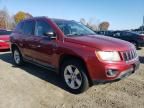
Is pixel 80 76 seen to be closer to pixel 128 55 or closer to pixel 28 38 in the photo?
pixel 128 55

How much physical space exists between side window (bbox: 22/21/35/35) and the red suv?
25 mm

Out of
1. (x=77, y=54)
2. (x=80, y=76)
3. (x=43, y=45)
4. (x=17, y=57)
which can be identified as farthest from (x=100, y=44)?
(x=17, y=57)

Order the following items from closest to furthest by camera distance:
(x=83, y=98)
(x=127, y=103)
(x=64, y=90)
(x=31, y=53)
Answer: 1. (x=127, y=103)
2. (x=83, y=98)
3. (x=64, y=90)
4. (x=31, y=53)

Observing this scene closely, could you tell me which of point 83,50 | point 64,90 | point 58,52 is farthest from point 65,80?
point 83,50

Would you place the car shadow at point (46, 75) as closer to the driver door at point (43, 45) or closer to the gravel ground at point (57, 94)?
the gravel ground at point (57, 94)

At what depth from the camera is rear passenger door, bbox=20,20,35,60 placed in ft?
21.3

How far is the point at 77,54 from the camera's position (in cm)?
469

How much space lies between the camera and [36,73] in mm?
6746

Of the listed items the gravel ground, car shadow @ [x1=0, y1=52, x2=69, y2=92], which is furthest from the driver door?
the gravel ground

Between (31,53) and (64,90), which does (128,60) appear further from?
(31,53)

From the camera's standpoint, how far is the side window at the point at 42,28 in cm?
573

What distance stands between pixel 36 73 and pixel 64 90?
1844 millimetres

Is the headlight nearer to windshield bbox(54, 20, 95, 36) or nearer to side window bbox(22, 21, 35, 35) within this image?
windshield bbox(54, 20, 95, 36)

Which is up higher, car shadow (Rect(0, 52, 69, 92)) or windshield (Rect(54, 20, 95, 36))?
windshield (Rect(54, 20, 95, 36))
